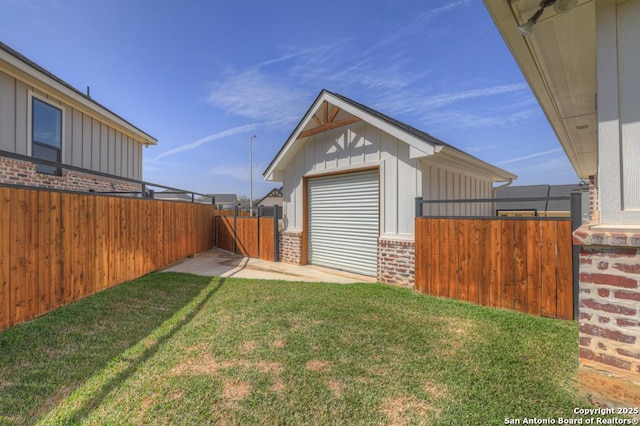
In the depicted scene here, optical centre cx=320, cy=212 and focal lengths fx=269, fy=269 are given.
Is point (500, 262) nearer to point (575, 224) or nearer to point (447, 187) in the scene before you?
point (575, 224)

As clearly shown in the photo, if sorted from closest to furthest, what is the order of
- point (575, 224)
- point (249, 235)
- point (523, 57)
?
point (523, 57) → point (575, 224) → point (249, 235)

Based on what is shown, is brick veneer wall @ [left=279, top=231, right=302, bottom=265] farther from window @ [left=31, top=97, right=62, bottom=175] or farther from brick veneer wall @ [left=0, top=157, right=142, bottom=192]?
window @ [left=31, top=97, right=62, bottom=175]

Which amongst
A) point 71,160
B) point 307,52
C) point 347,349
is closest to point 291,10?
point 307,52

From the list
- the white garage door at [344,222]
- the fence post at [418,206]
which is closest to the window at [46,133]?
the white garage door at [344,222]

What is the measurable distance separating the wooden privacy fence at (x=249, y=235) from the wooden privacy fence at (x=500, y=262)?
536 cm

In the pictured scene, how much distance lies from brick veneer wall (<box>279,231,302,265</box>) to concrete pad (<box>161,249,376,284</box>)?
0.23 m

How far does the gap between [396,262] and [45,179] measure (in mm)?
8865

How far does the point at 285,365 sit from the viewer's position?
9.43 ft

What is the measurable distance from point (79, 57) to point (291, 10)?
6.81 metres

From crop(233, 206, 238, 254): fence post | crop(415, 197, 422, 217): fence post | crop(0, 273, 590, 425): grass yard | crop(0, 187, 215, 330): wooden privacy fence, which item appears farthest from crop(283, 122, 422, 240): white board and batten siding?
crop(0, 187, 215, 330): wooden privacy fence

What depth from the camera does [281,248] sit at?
366 inches

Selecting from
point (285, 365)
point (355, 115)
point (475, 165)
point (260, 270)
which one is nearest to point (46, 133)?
point (260, 270)

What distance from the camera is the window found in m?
6.68

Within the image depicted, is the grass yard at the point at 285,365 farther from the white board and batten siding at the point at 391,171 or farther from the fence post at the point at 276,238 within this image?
the fence post at the point at 276,238
